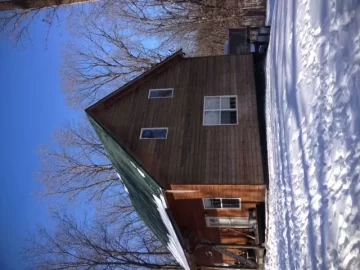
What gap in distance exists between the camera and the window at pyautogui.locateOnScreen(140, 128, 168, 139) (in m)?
11.3

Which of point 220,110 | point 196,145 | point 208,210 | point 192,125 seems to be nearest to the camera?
point 196,145

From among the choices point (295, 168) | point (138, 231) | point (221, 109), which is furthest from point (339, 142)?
point (138, 231)

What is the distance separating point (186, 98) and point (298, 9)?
25.7ft

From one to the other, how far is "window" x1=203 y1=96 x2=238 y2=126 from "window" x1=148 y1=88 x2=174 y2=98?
1364mm

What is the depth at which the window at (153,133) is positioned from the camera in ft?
37.0

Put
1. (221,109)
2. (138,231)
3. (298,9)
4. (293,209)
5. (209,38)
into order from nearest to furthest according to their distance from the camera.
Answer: (298,9) → (293,209) → (221,109) → (138,231) → (209,38)

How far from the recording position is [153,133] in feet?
37.3

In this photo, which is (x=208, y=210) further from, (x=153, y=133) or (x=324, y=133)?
(x=324, y=133)

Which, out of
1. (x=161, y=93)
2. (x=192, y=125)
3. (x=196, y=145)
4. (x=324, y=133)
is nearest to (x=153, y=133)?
(x=192, y=125)

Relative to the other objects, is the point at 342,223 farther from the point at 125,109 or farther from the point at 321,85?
the point at 125,109

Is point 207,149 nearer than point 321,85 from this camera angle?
No

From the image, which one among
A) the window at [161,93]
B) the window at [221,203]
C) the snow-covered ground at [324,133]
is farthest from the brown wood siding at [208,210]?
the snow-covered ground at [324,133]

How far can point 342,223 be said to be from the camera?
2.93m

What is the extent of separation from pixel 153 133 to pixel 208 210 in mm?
3207
